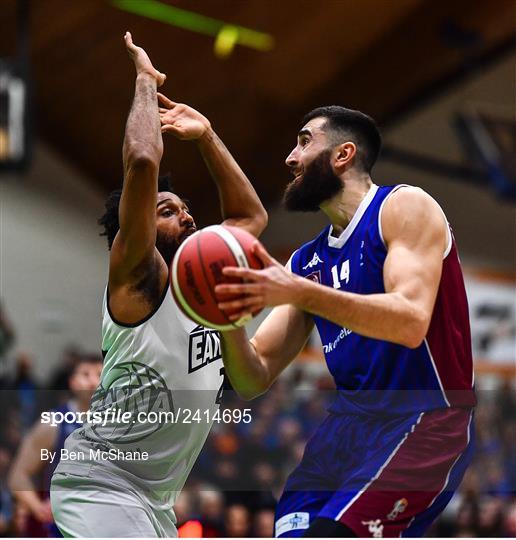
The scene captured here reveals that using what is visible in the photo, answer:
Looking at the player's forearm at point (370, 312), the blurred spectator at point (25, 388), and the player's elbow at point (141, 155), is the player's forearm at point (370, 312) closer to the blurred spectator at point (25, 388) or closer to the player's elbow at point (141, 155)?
the player's elbow at point (141, 155)

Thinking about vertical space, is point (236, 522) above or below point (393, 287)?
below

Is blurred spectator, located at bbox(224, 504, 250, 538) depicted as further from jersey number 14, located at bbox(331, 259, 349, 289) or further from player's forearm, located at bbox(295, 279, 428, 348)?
player's forearm, located at bbox(295, 279, 428, 348)

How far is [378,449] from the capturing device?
3984mm

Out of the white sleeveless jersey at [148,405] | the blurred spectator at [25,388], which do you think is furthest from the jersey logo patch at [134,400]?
the blurred spectator at [25,388]

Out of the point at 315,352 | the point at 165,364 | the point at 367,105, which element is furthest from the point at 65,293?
the point at 165,364

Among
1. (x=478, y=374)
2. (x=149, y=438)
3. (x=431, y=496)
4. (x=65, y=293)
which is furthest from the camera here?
(x=478, y=374)

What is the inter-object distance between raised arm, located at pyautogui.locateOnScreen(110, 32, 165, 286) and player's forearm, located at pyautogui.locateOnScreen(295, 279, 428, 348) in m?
0.80

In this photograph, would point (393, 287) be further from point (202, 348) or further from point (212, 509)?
point (212, 509)

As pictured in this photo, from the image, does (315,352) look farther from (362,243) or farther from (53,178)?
(362,243)

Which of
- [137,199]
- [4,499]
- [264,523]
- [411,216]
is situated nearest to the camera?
[411,216]

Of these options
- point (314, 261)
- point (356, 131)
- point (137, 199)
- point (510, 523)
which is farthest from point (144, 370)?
point (510, 523)

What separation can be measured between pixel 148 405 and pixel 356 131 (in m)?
1.43

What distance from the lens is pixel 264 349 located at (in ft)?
14.6

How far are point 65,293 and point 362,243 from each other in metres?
9.25
